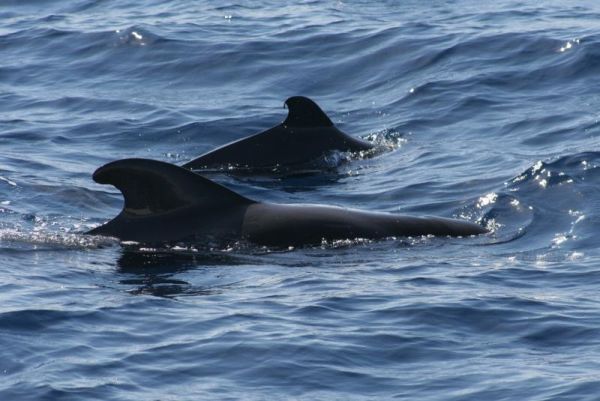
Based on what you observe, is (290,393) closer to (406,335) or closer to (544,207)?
(406,335)

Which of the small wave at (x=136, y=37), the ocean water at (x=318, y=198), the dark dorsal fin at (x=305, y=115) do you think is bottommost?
the ocean water at (x=318, y=198)

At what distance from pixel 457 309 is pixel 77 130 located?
30.2 ft

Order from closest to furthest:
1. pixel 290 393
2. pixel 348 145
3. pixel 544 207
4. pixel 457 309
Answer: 1. pixel 290 393
2. pixel 457 309
3. pixel 544 207
4. pixel 348 145

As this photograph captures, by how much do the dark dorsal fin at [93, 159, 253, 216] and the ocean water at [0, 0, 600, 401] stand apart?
Answer: 357 mm

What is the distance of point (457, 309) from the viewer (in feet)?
32.7

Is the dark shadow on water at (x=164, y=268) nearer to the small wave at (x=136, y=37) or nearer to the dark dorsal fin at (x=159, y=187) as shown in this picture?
the dark dorsal fin at (x=159, y=187)

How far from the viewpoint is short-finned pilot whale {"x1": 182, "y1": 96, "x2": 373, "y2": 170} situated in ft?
50.9

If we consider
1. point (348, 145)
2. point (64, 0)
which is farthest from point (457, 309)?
point (64, 0)

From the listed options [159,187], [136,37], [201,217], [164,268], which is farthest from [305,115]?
[136,37]

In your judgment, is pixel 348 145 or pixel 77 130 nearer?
pixel 348 145

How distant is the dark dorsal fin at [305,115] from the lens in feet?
51.0

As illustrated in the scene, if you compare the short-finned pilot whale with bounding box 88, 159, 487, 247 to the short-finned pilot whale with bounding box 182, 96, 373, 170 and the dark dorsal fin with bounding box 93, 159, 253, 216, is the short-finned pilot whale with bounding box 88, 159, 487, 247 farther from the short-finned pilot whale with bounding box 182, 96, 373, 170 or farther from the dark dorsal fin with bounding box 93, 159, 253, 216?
the short-finned pilot whale with bounding box 182, 96, 373, 170

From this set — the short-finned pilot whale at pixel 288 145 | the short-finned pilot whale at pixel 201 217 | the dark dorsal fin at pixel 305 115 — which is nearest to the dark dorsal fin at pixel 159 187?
the short-finned pilot whale at pixel 201 217

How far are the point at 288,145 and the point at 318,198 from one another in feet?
5.01
